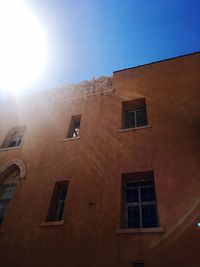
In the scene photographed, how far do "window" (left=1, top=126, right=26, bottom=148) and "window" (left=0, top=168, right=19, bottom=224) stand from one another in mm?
2635

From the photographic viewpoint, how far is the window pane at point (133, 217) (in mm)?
8093

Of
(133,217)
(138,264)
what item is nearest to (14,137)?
(133,217)

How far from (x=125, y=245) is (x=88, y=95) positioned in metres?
9.09

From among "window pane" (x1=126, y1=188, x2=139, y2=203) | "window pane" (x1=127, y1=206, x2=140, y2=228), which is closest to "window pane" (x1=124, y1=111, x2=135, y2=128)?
"window pane" (x1=126, y1=188, x2=139, y2=203)

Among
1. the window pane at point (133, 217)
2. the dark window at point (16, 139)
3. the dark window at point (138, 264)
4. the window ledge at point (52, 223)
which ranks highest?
the dark window at point (16, 139)

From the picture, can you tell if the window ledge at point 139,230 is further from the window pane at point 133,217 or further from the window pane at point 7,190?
the window pane at point 7,190

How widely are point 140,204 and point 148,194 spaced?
52cm

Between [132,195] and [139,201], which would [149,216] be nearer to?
[139,201]

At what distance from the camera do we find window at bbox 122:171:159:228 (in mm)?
8070

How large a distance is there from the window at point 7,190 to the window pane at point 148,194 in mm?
6369

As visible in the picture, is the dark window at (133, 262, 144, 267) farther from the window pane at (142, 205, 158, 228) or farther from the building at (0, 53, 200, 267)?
the window pane at (142, 205, 158, 228)

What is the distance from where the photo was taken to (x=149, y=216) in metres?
8.11

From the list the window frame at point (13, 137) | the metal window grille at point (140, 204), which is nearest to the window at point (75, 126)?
the window frame at point (13, 137)

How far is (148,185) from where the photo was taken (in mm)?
9047
